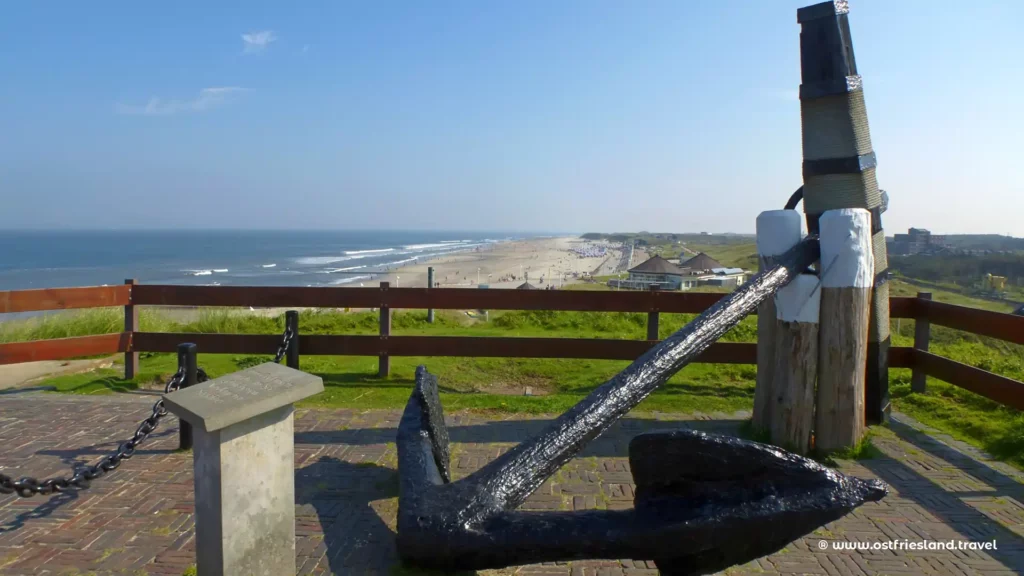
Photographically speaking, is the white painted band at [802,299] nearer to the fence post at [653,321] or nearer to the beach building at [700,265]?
the fence post at [653,321]

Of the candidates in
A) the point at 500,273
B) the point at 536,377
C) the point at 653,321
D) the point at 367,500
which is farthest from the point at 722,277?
the point at 500,273

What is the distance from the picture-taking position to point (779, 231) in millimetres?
4777

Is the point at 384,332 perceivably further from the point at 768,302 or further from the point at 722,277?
the point at 722,277

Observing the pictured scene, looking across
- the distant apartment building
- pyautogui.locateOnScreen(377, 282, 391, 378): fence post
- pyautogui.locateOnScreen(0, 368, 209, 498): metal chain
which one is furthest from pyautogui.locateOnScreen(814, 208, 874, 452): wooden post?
the distant apartment building

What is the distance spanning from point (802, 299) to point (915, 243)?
57014 millimetres

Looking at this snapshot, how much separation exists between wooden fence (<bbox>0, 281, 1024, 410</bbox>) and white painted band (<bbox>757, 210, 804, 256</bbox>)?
2227mm

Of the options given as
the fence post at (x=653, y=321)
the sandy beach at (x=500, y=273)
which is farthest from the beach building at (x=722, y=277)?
the fence post at (x=653, y=321)

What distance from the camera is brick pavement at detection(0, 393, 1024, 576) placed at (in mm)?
3283

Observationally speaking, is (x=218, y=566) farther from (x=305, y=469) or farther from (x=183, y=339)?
(x=183, y=339)

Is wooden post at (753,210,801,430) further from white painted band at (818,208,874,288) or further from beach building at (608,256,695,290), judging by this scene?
beach building at (608,256,695,290)

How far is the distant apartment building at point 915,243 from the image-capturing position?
155 feet

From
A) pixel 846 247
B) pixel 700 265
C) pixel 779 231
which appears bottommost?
pixel 700 265

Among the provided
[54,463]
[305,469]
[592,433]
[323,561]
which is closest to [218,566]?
[323,561]

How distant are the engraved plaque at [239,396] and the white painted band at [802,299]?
3396 mm
